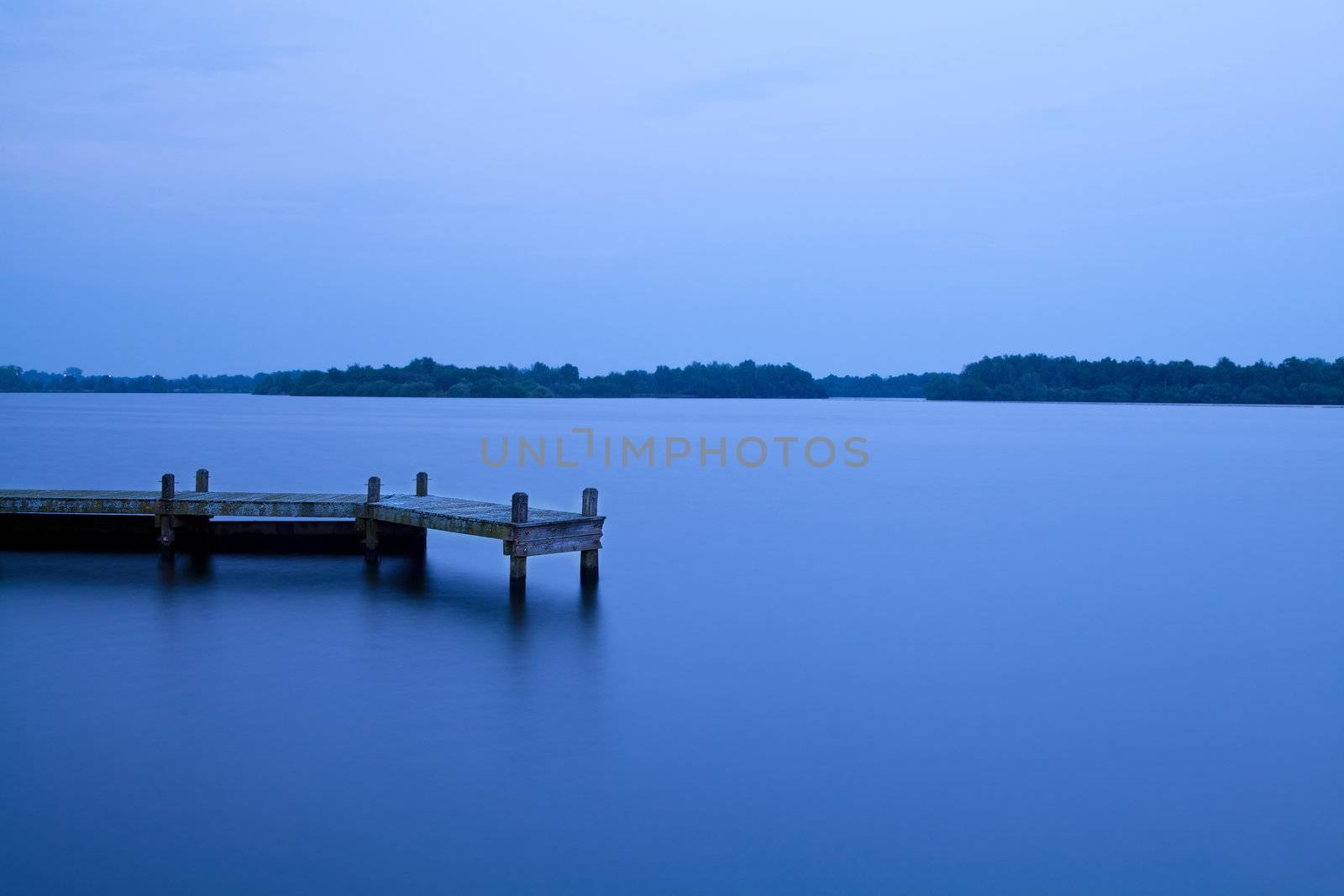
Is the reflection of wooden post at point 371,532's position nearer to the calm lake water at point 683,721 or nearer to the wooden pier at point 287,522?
the wooden pier at point 287,522

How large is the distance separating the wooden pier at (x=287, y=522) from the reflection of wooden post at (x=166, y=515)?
1 cm

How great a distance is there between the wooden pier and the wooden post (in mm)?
12

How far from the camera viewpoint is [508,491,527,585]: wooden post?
44.1 feet

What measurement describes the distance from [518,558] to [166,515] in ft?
18.2

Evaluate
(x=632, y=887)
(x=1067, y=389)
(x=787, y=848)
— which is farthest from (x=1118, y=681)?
(x=1067, y=389)

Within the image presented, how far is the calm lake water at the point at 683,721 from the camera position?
6797 mm

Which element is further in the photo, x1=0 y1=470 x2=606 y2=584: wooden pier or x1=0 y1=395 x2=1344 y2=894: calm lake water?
x1=0 y1=470 x2=606 y2=584: wooden pier

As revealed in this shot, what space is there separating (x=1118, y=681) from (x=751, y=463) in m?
34.6

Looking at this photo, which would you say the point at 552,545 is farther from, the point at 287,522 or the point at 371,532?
the point at 287,522

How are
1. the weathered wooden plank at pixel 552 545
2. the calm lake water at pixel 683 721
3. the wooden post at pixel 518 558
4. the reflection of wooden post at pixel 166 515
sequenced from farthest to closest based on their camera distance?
the reflection of wooden post at pixel 166 515 < the weathered wooden plank at pixel 552 545 < the wooden post at pixel 518 558 < the calm lake water at pixel 683 721

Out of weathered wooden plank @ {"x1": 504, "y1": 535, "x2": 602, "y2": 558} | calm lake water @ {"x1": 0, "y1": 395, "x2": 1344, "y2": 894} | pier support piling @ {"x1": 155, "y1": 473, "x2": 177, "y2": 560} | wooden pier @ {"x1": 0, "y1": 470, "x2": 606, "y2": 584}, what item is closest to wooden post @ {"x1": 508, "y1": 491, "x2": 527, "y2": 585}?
wooden pier @ {"x1": 0, "y1": 470, "x2": 606, "y2": 584}

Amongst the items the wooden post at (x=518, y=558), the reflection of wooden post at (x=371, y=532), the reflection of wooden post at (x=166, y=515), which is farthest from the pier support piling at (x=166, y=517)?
the wooden post at (x=518, y=558)

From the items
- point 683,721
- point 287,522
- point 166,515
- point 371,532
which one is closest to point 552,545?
point 371,532

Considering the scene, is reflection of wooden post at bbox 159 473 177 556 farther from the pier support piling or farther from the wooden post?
the wooden post
